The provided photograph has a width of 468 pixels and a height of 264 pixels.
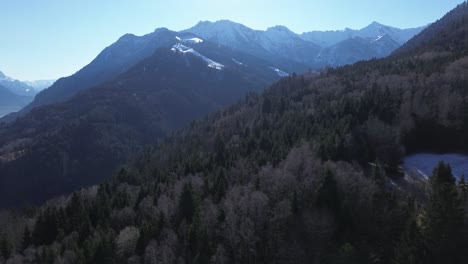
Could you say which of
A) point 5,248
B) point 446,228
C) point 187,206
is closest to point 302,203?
point 187,206

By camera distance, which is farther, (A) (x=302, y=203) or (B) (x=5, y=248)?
(B) (x=5, y=248)

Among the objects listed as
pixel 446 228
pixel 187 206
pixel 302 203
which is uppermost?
pixel 446 228

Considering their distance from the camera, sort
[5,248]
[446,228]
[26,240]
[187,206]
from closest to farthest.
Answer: [446,228] → [187,206] → [5,248] → [26,240]

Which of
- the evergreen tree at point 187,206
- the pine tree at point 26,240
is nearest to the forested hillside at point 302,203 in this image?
the evergreen tree at point 187,206

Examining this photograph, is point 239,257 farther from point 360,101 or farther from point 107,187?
point 360,101

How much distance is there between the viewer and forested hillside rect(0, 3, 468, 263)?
181ft

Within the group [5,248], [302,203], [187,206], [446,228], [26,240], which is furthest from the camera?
[26,240]

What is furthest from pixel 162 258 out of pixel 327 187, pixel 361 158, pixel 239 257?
pixel 361 158

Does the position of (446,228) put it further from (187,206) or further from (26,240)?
(26,240)

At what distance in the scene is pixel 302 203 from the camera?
232 feet

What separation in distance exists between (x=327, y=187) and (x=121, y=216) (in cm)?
4183

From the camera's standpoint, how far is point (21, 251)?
84.0 m

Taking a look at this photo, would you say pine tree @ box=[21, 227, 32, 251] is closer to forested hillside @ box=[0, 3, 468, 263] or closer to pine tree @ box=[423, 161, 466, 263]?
forested hillside @ box=[0, 3, 468, 263]

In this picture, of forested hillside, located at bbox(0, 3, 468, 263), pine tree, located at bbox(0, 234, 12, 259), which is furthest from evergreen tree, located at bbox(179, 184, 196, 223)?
pine tree, located at bbox(0, 234, 12, 259)
